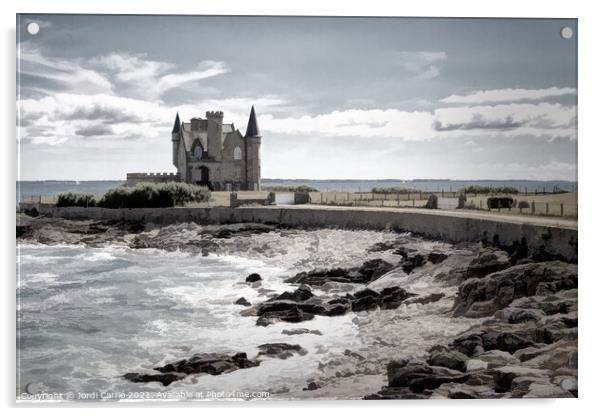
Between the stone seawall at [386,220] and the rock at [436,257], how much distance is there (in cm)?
25

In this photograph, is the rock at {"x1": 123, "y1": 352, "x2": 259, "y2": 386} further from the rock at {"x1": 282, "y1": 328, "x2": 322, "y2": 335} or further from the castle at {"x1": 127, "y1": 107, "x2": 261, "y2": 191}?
the castle at {"x1": 127, "y1": 107, "x2": 261, "y2": 191}

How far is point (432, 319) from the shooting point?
7117mm

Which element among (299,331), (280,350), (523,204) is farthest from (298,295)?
(523,204)

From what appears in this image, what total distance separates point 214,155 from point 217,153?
0.18ft

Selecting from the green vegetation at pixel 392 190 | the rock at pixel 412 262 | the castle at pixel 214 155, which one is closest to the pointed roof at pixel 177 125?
the castle at pixel 214 155

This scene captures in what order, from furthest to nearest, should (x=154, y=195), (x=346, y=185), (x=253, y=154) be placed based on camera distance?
(x=154, y=195) < (x=346, y=185) < (x=253, y=154)

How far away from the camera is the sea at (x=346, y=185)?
718 cm

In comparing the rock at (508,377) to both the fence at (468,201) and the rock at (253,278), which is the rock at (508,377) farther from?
the rock at (253,278)

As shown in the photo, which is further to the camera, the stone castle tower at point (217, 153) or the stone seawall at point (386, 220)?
the stone castle tower at point (217, 153)

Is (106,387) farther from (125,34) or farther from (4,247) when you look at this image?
(125,34)

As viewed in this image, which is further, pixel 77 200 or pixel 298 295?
pixel 77 200

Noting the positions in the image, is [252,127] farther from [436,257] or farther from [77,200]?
[436,257]

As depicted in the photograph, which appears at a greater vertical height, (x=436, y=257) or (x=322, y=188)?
(x=322, y=188)
